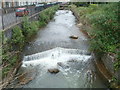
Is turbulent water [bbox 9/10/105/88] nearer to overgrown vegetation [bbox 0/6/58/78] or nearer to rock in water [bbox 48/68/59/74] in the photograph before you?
rock in water [bbox 48/68/59/74]

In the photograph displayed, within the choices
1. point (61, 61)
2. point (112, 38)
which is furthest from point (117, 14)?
point (61, 61)

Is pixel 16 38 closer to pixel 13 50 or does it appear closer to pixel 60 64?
pixel 13 50

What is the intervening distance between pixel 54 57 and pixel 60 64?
1140 millimetres

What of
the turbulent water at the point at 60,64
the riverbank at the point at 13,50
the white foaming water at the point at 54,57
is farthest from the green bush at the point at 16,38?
the white foaming water at the point at 54,57

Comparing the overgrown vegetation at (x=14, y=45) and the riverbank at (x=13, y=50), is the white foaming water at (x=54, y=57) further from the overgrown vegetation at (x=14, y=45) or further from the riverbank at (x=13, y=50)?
the overgrown vegetation at (x=14, y=45)

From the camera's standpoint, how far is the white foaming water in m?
10.8

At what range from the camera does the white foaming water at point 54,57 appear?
10.8 metres

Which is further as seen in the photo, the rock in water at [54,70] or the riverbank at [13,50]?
the rock in water at [54,70]

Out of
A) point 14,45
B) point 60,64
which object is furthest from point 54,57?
point 14,45

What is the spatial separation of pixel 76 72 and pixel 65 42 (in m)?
5.31

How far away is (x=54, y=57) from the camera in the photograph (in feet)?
38.0

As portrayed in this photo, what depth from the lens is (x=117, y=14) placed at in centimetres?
1120

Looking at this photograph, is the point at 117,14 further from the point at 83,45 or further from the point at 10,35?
the point at 10,35

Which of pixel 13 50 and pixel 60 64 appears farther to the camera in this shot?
pixel 13 50
